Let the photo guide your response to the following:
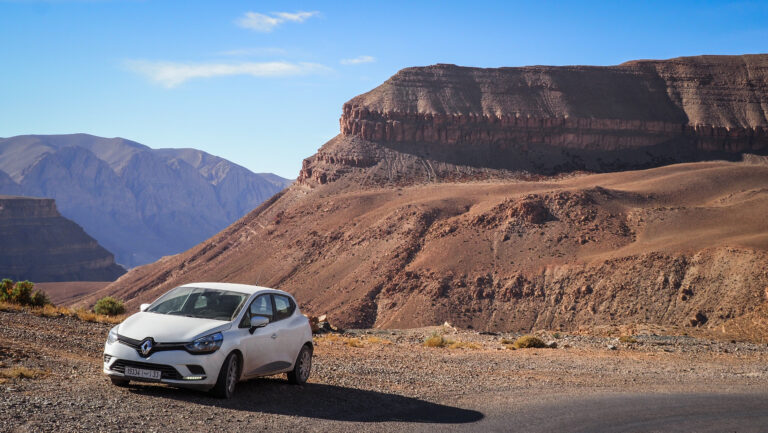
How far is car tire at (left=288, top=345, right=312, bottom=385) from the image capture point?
12234 mm

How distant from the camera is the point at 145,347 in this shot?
1003 centimetres

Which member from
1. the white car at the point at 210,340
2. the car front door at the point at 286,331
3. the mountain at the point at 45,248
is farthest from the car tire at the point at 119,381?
the mountain at the point at 45,248

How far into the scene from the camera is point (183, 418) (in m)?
9.04

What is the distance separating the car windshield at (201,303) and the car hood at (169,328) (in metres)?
0.31

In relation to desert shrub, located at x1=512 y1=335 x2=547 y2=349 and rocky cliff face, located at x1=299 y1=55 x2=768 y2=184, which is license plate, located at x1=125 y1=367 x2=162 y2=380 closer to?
desert shrub, located at x1=512 y1=335 x2=547 y2=349

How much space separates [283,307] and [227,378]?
2.04 m

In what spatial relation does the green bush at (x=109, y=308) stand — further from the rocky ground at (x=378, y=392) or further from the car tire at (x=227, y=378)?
the car tire at (x=227, y=378)

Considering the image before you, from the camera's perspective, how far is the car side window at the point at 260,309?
10953 mm

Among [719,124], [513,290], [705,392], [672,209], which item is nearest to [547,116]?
[719,124]

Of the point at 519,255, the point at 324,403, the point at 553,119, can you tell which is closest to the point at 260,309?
the point at 324,403

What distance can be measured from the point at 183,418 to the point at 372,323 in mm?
46048

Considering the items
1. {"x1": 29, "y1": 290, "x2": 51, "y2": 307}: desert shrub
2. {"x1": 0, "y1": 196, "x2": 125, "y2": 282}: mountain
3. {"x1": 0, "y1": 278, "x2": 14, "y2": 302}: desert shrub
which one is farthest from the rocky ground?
{"x1": 0, "y1": 196, "x2": 125, "y2": 282}: mountain

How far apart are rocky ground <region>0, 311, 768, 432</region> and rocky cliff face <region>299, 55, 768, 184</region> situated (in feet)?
251

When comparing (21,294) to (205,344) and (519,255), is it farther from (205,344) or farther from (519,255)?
(519,255)
